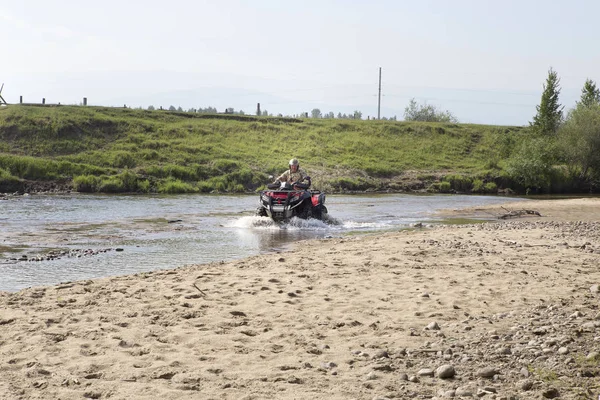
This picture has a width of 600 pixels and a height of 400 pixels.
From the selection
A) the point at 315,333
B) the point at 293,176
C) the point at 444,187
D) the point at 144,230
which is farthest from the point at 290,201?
the point at 444,187

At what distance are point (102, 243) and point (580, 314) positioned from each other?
44.2 feet

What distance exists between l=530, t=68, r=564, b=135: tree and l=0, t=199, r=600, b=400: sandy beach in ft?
180

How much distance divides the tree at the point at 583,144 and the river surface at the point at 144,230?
18.9m

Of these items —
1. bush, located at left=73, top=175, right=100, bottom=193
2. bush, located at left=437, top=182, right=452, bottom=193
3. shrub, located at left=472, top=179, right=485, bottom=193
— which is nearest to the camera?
bush, located at left=73, top=175, right=100, bottom=193

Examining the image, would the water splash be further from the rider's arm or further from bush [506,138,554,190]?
bush [506,138,554,190]

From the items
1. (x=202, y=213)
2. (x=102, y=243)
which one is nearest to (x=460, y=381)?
(x=102, y=243)

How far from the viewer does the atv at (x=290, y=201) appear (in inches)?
922

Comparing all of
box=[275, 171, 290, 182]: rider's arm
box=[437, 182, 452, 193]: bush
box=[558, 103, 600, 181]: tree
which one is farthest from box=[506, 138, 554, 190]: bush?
box=[275, 171, 290, 182]: rider's arm

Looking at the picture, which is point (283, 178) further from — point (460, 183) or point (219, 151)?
point (460, 183)

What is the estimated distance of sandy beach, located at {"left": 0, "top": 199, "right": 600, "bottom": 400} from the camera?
6344 millimetres

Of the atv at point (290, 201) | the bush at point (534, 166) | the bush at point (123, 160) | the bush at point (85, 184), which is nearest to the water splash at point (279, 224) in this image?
the atv at point (290, 201)

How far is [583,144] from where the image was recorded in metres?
52.1

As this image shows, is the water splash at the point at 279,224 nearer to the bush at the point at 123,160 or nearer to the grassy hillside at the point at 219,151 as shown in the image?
the grassy hillside at the point at 219,151

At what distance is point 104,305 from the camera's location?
9.59m
